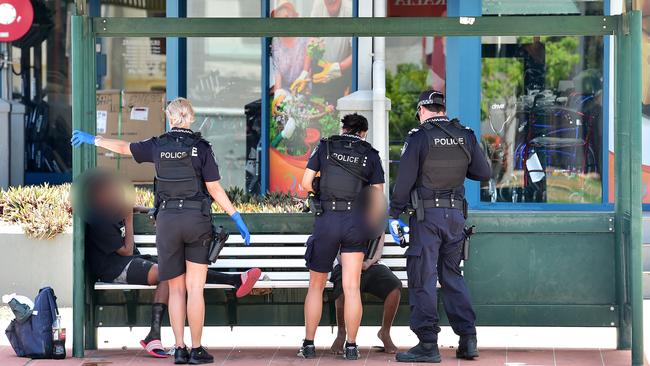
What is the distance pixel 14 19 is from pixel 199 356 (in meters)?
7.84

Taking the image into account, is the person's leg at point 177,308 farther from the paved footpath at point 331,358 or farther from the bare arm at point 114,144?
the bare arm at point 114,144

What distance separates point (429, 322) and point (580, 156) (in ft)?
18.4

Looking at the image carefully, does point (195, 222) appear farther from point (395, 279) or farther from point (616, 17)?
point (616, 17)

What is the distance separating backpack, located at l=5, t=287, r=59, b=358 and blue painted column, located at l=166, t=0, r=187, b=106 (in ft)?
18.1

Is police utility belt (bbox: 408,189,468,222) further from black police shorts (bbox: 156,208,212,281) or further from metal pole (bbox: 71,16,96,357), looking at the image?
metal pole (bbox: 71,16,96,357)

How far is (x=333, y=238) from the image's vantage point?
8.12 m

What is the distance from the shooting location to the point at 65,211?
10961 millimetres

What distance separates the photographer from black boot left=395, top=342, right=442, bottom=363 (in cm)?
813

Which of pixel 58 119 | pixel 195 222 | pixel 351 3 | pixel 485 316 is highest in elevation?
pixel 351 3

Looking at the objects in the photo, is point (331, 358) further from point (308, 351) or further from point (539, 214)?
point (539, 214)

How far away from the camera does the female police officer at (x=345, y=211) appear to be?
8133 millimetres

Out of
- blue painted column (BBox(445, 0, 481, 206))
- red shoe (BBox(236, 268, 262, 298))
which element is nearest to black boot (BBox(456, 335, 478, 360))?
red shoe (BBox(236, 268, 262, 298))

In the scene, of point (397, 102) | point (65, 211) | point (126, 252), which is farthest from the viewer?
point (397, 102)

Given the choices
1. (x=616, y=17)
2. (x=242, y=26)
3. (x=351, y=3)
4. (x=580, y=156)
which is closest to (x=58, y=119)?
(x=351, y=3)
